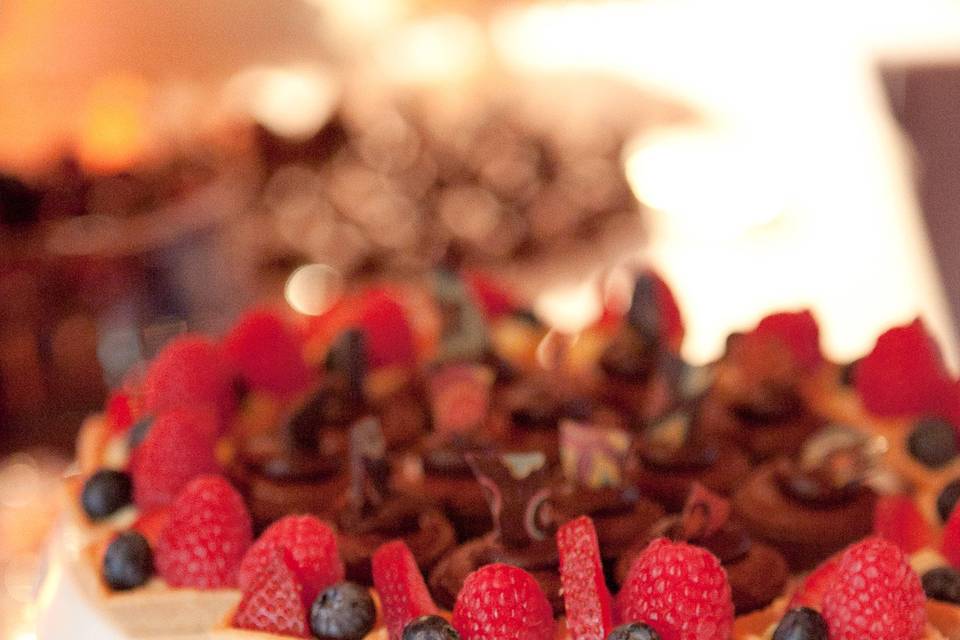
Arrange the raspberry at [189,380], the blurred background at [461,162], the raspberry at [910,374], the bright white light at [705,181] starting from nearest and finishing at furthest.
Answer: the raspberry at [910,374], the raspberry at [189,380], the blurred background at [461,162], the bright white light at [705,181]

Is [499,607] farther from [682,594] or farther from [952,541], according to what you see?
[952,541]

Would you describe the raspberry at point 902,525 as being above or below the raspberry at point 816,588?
below

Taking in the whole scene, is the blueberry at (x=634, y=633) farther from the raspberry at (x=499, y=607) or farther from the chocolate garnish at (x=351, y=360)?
the chocolate garnish at (x=351, y=360)

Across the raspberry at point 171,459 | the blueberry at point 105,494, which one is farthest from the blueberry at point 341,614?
the blueberry at point 105,494

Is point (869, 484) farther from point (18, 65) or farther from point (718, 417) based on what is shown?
point (18, 65)

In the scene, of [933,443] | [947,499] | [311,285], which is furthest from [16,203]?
[947,499]
